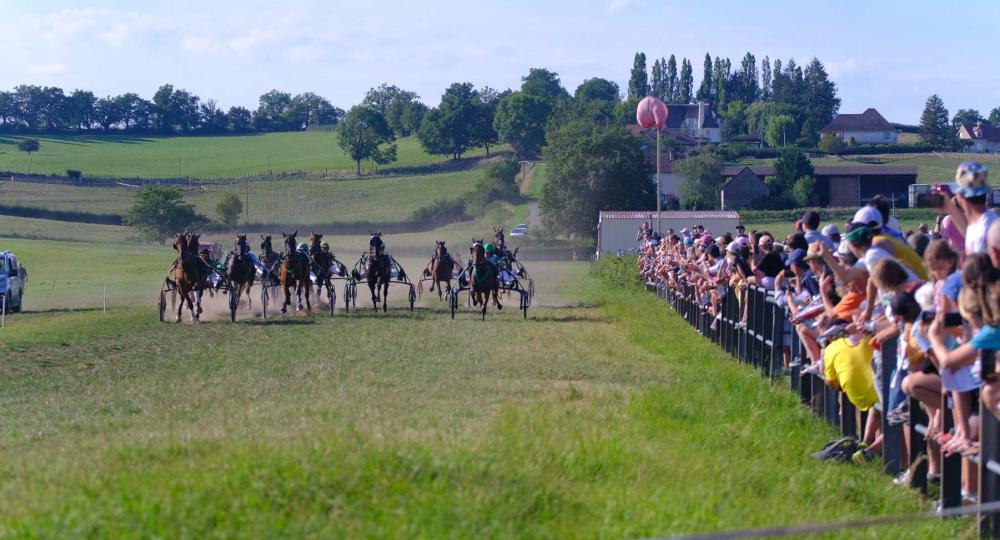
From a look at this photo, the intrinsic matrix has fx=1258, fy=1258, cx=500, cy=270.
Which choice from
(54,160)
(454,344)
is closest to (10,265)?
(454,344)

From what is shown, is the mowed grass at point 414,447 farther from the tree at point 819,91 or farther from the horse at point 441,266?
the tree at point 819,91

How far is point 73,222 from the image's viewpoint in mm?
85875

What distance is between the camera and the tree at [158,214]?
8394 centimetres

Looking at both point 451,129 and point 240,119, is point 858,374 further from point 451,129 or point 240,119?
point 240,119

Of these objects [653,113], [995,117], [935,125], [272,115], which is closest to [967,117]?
[995,117]

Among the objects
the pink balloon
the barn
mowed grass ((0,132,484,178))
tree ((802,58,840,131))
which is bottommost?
the barn

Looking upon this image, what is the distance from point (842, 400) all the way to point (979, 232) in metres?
2.97

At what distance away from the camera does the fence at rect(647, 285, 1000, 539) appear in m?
7.07

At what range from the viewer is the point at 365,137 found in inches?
4961

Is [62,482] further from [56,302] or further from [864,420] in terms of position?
[56,302]

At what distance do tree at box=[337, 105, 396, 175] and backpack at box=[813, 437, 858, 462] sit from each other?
11353cm

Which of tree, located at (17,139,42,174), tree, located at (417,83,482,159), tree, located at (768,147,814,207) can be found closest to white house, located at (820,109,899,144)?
tree, located at (417,83,482,159)

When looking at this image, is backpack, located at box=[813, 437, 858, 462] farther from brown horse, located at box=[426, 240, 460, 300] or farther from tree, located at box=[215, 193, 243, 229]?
tree, located at box=[215, 193, 243, 229]

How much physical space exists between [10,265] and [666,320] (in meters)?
18.8
